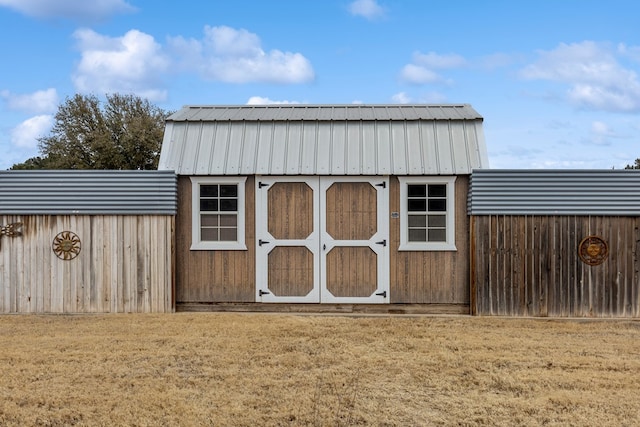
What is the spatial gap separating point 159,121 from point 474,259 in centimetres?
2544

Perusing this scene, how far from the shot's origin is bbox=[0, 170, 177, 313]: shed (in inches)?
365

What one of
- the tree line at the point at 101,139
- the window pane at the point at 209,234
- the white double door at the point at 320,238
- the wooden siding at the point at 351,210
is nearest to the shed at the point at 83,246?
the window pane at the point at 209,234

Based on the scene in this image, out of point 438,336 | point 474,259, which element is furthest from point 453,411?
point 474,259

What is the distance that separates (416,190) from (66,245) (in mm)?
5676

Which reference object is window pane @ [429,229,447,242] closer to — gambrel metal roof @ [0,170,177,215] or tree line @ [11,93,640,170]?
gambrel metal roof @ [0,170,177,215]

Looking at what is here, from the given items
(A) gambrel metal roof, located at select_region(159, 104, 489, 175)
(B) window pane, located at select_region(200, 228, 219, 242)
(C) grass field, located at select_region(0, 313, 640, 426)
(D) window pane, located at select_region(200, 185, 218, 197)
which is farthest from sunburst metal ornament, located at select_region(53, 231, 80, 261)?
(D) window pane, located at select_region(200, 185, 218, 197)

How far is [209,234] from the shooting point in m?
9.43

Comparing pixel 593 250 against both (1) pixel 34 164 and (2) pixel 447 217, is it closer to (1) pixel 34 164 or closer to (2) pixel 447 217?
(2) pixel 447 217

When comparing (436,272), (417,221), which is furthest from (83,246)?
(436,272)

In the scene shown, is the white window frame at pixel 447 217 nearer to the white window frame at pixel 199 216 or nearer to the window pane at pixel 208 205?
the white window frame at pixel 199 216

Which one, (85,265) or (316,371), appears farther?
(85,265)

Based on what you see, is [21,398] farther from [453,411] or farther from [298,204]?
[298,204]

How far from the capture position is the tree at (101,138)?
2912cm

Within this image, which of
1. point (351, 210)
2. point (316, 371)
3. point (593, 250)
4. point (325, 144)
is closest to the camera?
point (316, 371)
